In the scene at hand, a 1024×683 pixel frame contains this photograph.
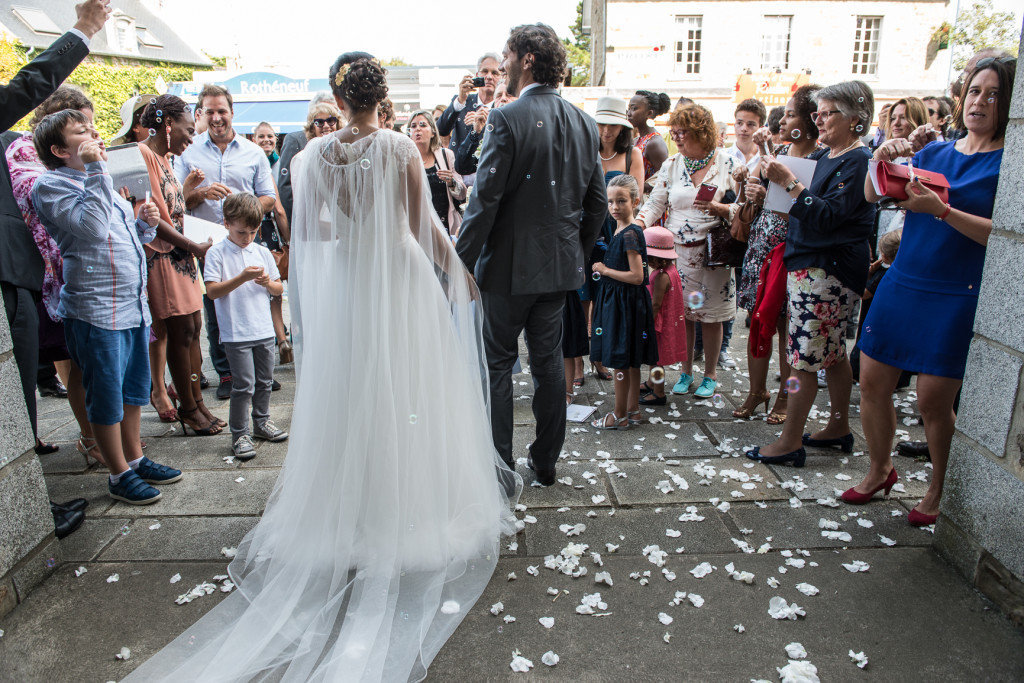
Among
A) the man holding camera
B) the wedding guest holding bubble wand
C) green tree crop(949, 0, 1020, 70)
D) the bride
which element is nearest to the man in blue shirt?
the wedding guest holding bubble wand

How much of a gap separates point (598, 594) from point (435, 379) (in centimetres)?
111

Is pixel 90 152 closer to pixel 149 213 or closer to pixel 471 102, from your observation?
pixel 149 213

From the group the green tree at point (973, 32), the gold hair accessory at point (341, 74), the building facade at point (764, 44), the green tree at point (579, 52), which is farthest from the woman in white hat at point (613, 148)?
the green tree at point (579, 52)

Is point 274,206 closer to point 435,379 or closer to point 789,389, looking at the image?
point 435,379

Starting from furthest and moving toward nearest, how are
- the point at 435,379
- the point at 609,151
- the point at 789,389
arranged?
the point at 609,151, the point at 789,389, the point at 435,379

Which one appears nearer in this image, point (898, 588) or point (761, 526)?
point (898, 588)

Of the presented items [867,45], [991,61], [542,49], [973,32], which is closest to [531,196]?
[542,49]

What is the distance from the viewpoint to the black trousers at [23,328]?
2.97 meters

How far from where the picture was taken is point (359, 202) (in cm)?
262

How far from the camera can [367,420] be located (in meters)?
2.61

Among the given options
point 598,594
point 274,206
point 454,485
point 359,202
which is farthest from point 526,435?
point 274,206

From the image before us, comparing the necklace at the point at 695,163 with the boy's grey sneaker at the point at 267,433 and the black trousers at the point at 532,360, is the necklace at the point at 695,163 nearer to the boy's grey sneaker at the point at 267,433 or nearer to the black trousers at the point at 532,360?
the black trousers at the point at 532,360

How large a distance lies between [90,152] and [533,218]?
2.12 m

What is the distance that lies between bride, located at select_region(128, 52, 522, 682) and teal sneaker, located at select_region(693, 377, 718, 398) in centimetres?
264
